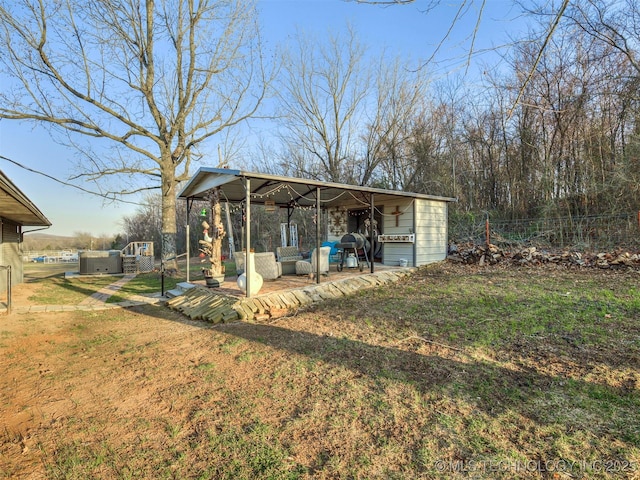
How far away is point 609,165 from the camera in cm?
954

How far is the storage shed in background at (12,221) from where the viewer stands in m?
5.73

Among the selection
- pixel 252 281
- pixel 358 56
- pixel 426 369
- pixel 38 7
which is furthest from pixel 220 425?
pixel 358 56

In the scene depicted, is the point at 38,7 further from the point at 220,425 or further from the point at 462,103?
the point at 462,103

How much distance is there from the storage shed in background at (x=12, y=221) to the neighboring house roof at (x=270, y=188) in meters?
2.99

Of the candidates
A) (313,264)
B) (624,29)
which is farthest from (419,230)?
(624,29)

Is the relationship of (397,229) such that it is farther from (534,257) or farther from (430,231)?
(534,257)

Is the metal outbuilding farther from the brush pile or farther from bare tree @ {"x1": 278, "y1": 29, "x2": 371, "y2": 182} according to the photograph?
bare tree @ {"x1": 278, "y1": 29, "x2": 371, "y2": 182}

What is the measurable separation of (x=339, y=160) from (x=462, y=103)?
5935 mm

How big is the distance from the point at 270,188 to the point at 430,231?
483cm

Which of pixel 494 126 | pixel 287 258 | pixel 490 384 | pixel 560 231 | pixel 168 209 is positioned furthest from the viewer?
pixel 494 126

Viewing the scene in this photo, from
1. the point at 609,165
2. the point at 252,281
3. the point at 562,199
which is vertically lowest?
the point at 252,281

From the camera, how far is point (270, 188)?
8.15m

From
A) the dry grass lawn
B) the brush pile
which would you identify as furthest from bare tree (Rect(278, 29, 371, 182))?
the dry grass lawn

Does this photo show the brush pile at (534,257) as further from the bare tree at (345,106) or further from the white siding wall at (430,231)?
the bare tree at (345,106)
